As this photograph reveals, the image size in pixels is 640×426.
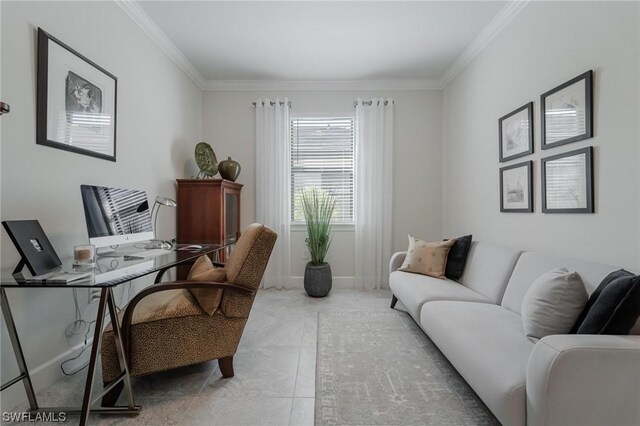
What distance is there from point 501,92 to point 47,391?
3.98m

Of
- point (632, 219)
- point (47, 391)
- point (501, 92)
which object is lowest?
point (47, 391)

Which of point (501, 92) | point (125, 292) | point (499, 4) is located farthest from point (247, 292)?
point (499, 4)

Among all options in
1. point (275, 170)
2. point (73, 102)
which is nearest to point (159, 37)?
point (73, 102)

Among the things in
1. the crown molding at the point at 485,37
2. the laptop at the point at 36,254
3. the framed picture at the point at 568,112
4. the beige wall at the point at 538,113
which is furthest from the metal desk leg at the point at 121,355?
the crown molding at the point at 485,37

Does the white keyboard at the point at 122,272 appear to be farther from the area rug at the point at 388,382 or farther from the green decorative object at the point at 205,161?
the green decorative object at the point at 205,161

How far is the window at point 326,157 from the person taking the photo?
4.12m

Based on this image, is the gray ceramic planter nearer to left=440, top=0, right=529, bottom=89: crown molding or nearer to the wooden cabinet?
the wooden cabinet

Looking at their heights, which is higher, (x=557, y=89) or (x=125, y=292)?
(x=557, y=89)

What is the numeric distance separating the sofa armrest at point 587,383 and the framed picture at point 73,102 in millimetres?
2688

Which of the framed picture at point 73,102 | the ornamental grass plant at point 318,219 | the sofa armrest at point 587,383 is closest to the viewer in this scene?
the sofa armrest at point 587,383

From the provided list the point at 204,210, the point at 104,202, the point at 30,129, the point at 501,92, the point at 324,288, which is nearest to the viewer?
the point at 30,129

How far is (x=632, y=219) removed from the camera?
158 cm

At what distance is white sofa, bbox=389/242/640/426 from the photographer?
109 cm

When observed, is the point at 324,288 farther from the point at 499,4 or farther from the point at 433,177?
the point at 499,4
